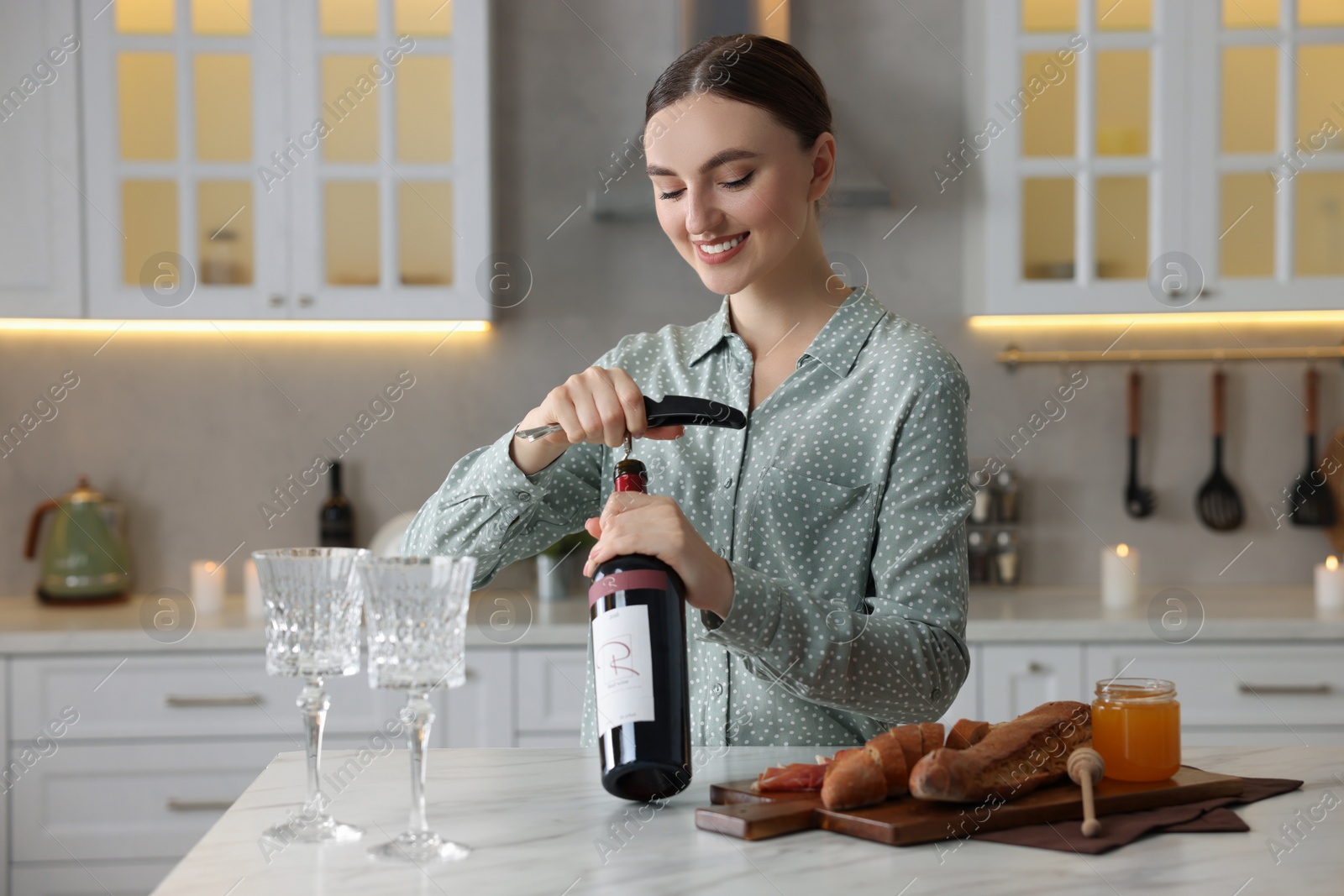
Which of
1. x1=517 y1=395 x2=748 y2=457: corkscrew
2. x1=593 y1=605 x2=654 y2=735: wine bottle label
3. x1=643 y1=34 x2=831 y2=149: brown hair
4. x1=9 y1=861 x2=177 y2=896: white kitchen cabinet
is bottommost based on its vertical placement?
x1=9 y1=861 x2=177 y2=896: white kitchen cabinet

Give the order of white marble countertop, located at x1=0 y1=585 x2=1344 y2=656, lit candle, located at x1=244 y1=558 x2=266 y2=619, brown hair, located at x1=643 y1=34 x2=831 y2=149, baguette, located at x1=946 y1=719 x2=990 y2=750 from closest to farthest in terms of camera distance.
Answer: baguette, located at x1=946 y1=719 x2=990 y2=750 < brown hair, located at x1=643 y1=34 x2=831 y2=149 < white marble countertop, located at x1=0 y1=585 x2=1344 y2=656 < lit candle, located at x1=244 y1=558 x2=266 y2=619

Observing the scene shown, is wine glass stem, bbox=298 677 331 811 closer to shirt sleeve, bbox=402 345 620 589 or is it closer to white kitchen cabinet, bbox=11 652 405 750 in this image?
shirt sleeve, bbox=402 345 620 589

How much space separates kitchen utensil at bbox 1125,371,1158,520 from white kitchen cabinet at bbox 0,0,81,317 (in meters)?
2.52

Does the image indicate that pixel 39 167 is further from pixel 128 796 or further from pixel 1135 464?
pixel 1135 464

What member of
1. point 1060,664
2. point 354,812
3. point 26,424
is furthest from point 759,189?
point 26,424

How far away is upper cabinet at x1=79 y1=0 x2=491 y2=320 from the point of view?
2689 millimetres

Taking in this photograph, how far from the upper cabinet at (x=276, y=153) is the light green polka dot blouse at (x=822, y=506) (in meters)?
1.49

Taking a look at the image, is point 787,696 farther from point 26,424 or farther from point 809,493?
point 26,424

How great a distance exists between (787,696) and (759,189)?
1.73 ft

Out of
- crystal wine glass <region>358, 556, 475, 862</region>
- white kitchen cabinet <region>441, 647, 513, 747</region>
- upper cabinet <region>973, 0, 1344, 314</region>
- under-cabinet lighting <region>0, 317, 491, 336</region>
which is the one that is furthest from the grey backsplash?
crystal wine glass <region>358, 556, 475, 862</region>

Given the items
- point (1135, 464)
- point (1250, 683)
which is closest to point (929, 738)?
point (1250, 683)

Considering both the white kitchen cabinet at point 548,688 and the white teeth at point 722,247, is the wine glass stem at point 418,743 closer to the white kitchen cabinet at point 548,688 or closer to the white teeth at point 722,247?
the white teeth at point 722,247

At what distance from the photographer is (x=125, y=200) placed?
2.70m

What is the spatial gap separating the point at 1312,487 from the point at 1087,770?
244 cm
